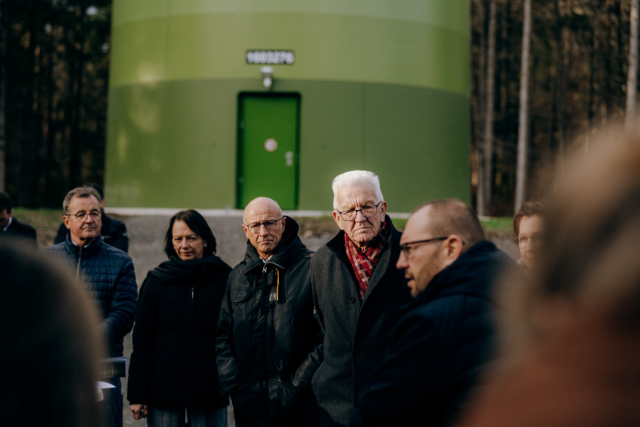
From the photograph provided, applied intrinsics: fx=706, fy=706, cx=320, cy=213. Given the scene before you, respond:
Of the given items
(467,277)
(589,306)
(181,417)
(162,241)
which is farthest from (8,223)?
(589,306)

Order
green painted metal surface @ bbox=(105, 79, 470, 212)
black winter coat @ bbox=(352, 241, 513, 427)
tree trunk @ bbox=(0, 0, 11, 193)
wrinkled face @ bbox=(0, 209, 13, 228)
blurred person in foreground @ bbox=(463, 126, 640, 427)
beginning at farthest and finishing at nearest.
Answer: tree trunk @ bbox=(0, 0, 11, 193)
green painted metal surface @ bbox=(105, 79, 470, 212)
wrinkled face @ bbox=(0, 209, 13, 228)
black winter coat @ bbox=(352, 241, 513, 427)
blurred person in foreground @ bbox=(463, 126, 640, 427)

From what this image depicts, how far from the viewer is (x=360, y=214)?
15.2ft

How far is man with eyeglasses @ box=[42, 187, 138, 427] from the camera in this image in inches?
213

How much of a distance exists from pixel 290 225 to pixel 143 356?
1.49 metres

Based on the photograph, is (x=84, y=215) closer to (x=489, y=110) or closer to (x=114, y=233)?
(x=114, y=233)

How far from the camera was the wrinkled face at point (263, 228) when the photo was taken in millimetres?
5250

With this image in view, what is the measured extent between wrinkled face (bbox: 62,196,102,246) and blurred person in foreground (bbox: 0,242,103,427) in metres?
4.23

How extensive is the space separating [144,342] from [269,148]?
10745 mm

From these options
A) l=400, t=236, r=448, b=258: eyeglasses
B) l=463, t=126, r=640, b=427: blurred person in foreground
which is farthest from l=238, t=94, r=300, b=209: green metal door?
l=463, t=126, r=640, b=427: blurred person in foreground

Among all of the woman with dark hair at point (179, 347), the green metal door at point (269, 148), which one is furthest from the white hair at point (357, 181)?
the green metal door at point (269, 148)

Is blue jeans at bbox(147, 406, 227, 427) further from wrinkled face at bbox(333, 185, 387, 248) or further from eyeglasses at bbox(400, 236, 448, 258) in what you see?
eyeglasses at bbox(400, 236, 448, 258)

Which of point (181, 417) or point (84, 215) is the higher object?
point (84, 215)

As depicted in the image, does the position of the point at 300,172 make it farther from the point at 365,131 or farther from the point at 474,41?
the point at 474,41

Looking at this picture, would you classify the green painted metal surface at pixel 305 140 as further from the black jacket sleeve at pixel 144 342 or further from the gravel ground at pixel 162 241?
the black jacket sleeve at pixel 144 342
